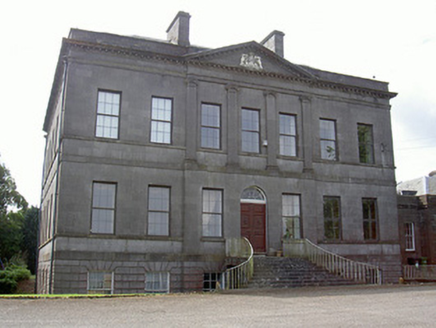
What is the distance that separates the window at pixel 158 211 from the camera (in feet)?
70.8

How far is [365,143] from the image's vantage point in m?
27.3

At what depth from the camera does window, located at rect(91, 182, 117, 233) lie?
2067cm

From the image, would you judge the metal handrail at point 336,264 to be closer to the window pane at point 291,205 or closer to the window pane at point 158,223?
the window pane at point 291,205

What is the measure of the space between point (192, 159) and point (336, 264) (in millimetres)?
8039

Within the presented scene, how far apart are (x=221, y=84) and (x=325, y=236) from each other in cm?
932

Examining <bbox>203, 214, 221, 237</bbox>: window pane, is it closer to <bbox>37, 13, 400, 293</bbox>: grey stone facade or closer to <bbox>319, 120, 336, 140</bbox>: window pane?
<bbox>37, 13, 400, 293</bbox>: grey stone facade

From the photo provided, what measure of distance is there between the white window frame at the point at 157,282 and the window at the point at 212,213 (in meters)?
2.67

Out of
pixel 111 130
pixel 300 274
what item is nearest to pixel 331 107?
pixel 300 274

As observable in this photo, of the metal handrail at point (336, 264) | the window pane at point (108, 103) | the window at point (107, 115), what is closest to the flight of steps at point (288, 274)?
the metal handrail at point (336, 264)

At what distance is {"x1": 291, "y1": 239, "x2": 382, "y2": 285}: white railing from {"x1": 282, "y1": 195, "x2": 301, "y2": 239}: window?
4.01 ft

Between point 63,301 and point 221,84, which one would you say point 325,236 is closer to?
point 221,84

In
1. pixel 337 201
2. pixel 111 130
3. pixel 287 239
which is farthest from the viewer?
pixel 337 201

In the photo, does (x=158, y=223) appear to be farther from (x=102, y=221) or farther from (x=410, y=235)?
(x=410, y=235)

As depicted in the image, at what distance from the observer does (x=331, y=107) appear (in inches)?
1045
